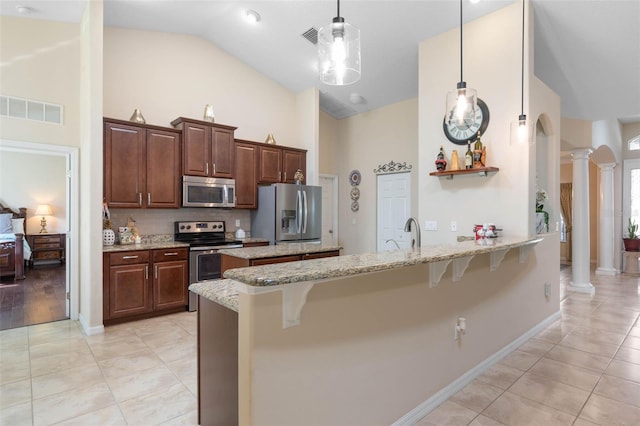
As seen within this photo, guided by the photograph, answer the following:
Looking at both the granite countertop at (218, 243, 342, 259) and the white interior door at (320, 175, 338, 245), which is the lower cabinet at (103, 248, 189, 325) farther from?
the white interior door at (320, 175, 338, 245)

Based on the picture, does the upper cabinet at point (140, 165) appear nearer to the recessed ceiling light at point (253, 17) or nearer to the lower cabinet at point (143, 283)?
the lower cabinet at point (143, 283)

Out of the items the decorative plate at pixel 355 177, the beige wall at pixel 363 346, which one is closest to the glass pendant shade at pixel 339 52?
the beige wall at pixel 363 346

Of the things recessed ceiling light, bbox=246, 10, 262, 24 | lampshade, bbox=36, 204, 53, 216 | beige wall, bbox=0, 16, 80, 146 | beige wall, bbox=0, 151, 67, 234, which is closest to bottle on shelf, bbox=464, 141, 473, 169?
recessed ceiling light, bbox=246, 10, 262, 24

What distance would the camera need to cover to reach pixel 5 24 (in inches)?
142

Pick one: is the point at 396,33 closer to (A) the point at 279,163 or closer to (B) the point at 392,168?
(B) the point at 392,168

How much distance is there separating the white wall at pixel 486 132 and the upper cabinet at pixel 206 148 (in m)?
2.65

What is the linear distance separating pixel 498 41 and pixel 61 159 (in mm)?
9648

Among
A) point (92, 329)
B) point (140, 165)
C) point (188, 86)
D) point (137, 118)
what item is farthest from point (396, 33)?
point (92, 329)

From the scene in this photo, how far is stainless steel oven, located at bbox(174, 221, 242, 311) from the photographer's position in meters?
4.32

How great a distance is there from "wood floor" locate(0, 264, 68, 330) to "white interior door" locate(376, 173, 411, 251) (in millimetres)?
4673

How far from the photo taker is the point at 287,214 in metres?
5.09

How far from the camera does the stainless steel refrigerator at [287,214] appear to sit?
5000 millimetres

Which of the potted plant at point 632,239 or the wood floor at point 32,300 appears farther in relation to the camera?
the potted plant at point 632,239

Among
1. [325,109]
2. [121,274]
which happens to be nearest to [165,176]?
[121,274]
